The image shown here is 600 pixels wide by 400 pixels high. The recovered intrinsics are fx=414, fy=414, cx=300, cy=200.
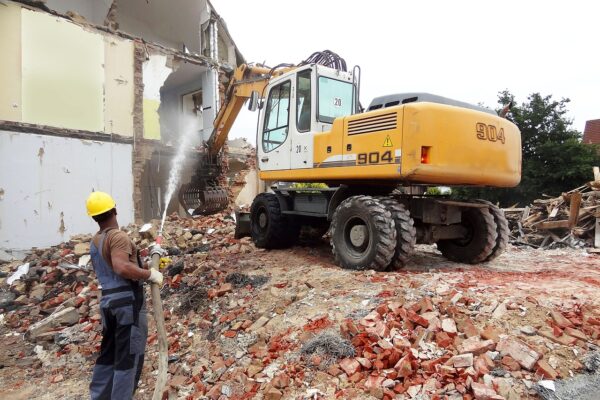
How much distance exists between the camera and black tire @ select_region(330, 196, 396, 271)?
525cm

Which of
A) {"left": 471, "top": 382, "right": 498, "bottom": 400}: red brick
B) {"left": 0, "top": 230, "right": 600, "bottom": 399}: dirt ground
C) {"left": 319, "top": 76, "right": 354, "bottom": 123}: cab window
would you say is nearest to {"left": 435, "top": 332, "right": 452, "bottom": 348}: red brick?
{"left": 0, "top": 230, "right": 600, "bottom": 399}: dirt ground

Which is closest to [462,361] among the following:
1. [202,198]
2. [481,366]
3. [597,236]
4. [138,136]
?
[481,366]

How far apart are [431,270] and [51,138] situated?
29.3ft

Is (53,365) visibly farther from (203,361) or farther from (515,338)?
(515,338)

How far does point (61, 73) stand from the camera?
32.7 ft

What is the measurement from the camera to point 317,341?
147 inches

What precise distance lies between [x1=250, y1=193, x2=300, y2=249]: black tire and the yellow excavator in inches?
0.8

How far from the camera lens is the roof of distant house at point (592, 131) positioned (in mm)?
29297

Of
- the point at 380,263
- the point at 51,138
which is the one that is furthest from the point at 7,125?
the point at 380,263

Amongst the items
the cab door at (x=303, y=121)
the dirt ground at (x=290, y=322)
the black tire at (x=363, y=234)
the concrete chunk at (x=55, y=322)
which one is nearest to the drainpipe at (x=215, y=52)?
the cab door at (x=303, y=121)

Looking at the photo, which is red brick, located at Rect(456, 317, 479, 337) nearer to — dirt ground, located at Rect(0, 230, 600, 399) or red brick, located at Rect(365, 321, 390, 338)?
dirt ground, located at Rect(0, 230, 600, 399)

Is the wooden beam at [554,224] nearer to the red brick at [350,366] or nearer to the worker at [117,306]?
the red brick at [350,366]

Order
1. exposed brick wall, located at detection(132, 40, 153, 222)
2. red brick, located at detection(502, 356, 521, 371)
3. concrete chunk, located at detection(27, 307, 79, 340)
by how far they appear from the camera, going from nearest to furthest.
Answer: red brick, located at detection(502, 356, 521, 371), concrete chunk, located at detection(27, 307, 79, 340), exposed brick wall, located at detection(132, 40, 153, 222)

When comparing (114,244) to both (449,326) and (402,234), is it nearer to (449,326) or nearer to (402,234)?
(449,326)
